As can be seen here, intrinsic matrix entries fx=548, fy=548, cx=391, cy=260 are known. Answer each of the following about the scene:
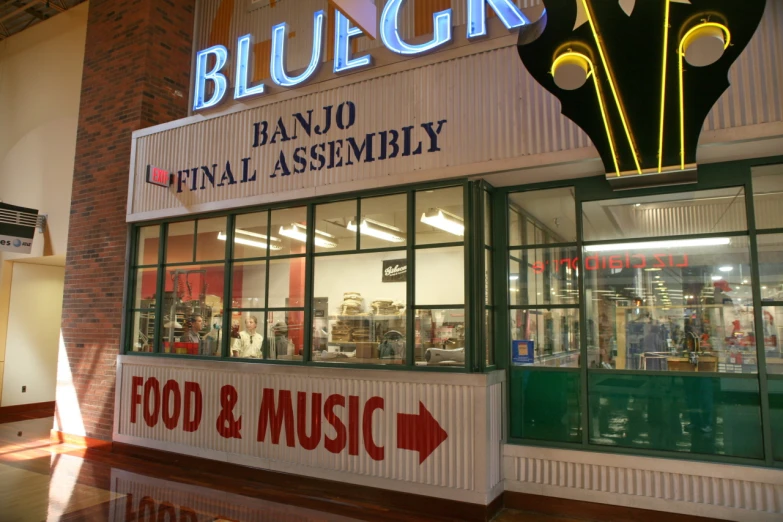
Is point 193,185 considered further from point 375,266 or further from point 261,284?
point 375,266

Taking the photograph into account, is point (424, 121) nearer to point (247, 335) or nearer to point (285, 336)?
point (285, 336)

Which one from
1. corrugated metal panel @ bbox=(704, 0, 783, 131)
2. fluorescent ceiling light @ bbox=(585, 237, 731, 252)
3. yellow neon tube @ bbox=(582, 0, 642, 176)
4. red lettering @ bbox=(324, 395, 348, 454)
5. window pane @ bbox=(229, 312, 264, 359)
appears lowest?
red lettering @ bbox=(324, 395, 348, 454)

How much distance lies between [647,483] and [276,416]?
4071mm

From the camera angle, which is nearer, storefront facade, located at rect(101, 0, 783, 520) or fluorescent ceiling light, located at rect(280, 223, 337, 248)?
storefront facade, located at rect(101, 0, 783, 520)

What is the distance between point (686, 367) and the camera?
202 inches

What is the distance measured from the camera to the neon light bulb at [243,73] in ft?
24.3

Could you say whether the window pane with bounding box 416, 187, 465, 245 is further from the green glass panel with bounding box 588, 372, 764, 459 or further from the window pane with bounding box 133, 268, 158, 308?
the window pane with bounding box 133, 268, 158, 308

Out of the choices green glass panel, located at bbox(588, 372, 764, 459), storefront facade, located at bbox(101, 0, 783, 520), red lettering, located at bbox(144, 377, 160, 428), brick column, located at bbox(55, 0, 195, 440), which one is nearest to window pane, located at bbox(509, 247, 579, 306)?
storefront facade, located at bbox(101, 0, 783, 520)

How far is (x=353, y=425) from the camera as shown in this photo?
6066mm

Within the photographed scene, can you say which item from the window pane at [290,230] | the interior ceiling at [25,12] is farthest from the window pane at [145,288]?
the interior ceiling at [25,12]

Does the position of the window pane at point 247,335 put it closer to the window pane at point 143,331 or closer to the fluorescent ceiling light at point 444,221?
the window pane at point 143,331

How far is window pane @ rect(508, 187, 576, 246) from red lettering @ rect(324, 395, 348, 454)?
8.70 feet

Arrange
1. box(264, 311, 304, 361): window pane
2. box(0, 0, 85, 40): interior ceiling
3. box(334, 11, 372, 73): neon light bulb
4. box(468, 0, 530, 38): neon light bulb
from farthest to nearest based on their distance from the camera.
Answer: box(0, 0, 85, 40): interior ceiling < box(264, 311, 304, 361): window pane < box(334, 11, 372, 73): neon light bulb < box(468, 0, 530, 38): neon light bulb

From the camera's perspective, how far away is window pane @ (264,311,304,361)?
6.81m
